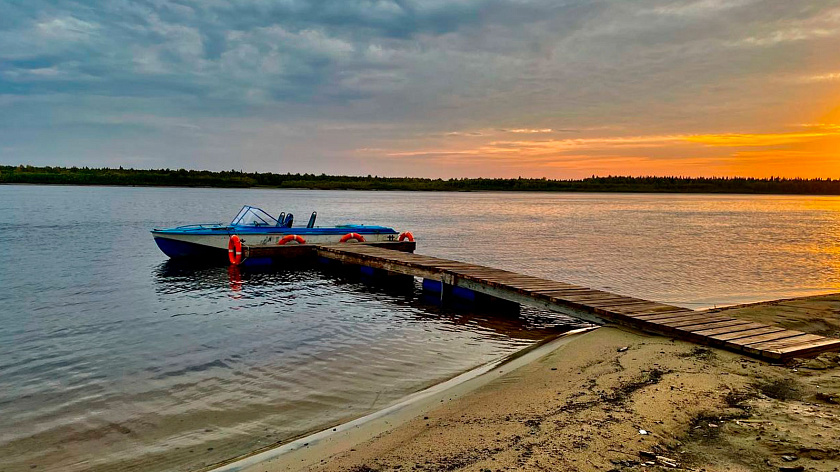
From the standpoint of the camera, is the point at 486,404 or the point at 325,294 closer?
the point at 486,404

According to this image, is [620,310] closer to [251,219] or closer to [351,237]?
[351,237]

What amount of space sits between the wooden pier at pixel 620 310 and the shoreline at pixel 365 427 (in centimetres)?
205

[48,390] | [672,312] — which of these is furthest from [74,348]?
[672,312]

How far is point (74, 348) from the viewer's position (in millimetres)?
9469

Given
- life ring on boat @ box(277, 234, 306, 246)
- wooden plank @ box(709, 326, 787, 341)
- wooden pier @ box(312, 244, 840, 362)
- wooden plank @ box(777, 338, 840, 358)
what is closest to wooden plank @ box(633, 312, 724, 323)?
wooden pier @ box(312, 244, 840, 362)

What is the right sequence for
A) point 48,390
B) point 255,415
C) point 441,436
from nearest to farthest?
point 441,436 < point 255,415 < point 48,390

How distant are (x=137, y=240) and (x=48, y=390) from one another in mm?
22663

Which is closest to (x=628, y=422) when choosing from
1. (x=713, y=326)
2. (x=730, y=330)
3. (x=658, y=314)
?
(x=730, y=330)

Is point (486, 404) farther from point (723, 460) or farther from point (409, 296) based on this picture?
point (409, 296)

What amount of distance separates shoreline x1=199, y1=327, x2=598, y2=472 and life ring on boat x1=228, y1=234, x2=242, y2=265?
42.2ft

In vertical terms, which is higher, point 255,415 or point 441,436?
point 441,436

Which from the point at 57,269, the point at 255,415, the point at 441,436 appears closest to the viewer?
the point at 441,436

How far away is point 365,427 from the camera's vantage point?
5.83m

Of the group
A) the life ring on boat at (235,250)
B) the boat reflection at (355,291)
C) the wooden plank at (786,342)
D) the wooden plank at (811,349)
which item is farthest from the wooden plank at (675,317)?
the life ring on boat at (235,250)
